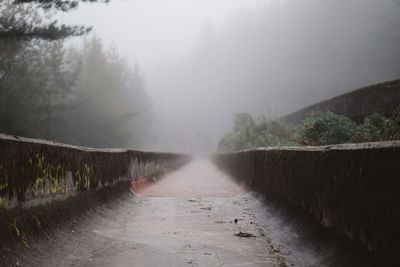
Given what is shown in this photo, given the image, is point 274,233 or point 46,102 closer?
point 274,233

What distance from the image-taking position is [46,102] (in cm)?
2388

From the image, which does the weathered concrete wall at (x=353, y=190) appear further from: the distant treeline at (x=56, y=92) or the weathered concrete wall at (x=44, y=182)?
the distant treeline at (x=56, y=92)

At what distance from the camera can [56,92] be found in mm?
22453

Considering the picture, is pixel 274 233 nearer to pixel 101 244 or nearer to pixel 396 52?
pixel 101 244

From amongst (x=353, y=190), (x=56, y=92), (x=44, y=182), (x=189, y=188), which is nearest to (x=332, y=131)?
(x=189, y=188)

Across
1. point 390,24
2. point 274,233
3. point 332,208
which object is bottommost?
point 274,233

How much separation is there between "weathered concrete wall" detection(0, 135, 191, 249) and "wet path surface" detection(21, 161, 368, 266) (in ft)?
0.51

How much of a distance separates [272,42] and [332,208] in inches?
2870

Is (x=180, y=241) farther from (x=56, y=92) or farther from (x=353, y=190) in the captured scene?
(x=56, y=92)

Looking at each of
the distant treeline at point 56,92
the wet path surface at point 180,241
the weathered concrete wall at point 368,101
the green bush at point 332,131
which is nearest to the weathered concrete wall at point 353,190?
the wet path surface at point 180,241

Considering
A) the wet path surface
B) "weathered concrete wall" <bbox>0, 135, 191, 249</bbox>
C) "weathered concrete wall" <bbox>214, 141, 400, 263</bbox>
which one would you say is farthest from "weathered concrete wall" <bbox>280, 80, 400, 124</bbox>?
"weathered concrete wall" <bbox>0, 135, 191, 249</bbox>

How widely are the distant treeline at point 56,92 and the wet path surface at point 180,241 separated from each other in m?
10.1

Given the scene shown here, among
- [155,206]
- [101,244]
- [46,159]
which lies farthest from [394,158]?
[155,206]

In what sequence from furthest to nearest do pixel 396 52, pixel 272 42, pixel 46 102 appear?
1. pixel 272 42
2. pixel 46 102
3. pixel 396 52
